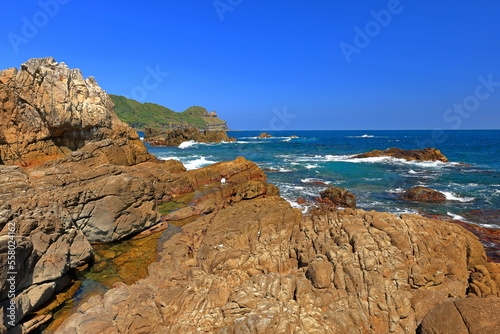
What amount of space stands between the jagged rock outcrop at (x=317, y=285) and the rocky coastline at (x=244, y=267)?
0.03 metres

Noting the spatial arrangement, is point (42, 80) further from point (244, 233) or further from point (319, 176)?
point (319, 176)

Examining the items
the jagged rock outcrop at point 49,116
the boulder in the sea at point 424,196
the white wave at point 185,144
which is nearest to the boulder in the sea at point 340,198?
the boulder in the sea at point 424,196

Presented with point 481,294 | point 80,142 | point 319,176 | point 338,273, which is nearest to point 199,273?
point 338,273

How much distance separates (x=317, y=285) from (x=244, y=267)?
2.44 m

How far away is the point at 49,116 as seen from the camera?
20.9 meters

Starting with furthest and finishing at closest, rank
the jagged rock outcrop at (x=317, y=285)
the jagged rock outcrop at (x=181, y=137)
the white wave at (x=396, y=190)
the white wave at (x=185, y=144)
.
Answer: the jagged rock outcrop at (x=181, y=137) → the white wave at (x=185, y=144) → the white wave at (x=396, y=190) → the jagged rock outcrop at (x=317, y=285)

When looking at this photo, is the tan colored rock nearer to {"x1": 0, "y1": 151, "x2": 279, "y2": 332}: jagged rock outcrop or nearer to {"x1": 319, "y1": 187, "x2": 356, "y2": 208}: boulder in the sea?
{"x1": 0, "y1": 151, "x2": 279, "y2": 332}: jagged rock outcrop

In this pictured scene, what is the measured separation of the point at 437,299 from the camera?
6.47 m

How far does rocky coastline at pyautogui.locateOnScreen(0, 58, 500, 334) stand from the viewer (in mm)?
6168

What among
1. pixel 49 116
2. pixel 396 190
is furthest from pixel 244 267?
pixel 49 116

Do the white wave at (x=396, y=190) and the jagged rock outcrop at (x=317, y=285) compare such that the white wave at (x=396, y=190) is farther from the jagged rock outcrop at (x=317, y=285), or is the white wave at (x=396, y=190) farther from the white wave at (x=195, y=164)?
the white wave at (x=195, y=164)

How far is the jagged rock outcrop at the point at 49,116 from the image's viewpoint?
19.2 meters

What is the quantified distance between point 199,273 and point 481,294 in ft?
26.2

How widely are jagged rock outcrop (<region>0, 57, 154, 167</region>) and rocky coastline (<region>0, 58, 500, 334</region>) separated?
8408 millimetres
